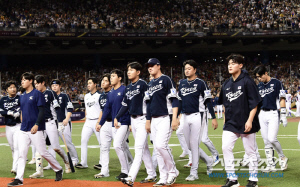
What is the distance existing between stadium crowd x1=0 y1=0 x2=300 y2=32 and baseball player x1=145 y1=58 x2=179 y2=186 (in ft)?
109

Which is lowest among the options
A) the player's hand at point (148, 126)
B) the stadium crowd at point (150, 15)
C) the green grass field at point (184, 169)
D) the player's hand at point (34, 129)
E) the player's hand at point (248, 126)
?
the green grass field at point (184, 169)

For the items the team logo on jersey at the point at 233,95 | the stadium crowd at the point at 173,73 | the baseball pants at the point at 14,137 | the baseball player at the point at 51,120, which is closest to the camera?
the team logo on jersey at the point at 233,95

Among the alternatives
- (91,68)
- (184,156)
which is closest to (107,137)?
(184,156)

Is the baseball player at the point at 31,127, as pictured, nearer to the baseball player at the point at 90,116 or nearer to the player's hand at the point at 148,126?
the baseball player at the point at 90,116

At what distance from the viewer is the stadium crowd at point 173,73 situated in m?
40.0

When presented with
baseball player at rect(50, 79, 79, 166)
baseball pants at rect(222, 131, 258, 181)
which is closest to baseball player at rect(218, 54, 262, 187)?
baseball pants at rect(222, 131, 258, 181)

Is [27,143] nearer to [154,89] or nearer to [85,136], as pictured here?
[85,136]

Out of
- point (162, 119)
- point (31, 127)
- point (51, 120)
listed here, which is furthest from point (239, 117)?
point (51, 120)

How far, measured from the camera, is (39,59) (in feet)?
143

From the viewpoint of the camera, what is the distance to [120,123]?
8.20 meters

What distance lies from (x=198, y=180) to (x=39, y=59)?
38442mm

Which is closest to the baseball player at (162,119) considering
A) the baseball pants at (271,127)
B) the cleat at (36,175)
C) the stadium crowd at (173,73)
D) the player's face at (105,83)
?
the player's face at (105,83)

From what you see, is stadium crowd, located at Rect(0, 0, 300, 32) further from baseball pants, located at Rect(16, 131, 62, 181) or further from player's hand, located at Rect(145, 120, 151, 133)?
player's hand, located at Rect(145, 120, 151, 133)

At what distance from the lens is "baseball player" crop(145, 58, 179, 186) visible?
288 inches
